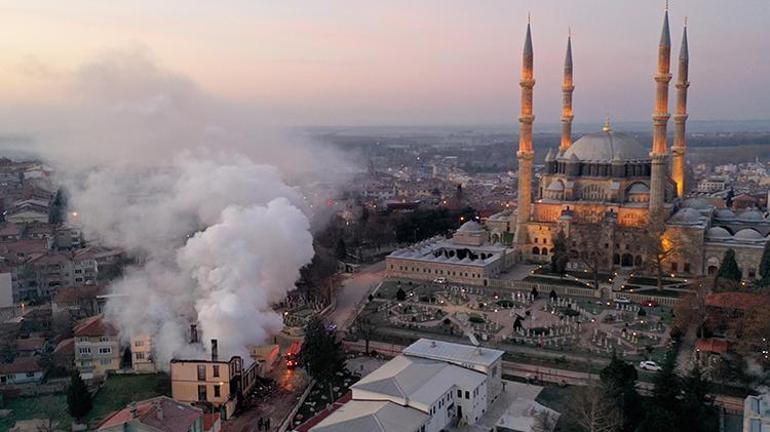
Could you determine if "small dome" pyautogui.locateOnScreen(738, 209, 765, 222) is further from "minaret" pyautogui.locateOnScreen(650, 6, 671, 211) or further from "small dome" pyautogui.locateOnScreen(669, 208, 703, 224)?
"minaret" pyautogui.locateOnScreen(650, 6, 671, 211)

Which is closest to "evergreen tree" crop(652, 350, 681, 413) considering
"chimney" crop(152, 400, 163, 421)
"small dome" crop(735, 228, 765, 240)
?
"chimney" crop(152, 400, 163, 421)

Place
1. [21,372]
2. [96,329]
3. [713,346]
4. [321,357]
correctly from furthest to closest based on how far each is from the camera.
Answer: [96,329], [21,372], [713,346], [321,357]

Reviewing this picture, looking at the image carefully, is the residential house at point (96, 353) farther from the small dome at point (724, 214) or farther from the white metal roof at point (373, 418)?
the small dome at point (724, 214)

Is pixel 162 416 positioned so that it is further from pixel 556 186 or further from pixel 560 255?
pixel 556 186

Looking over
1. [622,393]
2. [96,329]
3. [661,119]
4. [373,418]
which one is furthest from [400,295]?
[661,119]

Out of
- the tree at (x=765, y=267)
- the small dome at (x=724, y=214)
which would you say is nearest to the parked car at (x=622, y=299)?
the tree at (x=765, y=267)

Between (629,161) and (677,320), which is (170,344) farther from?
(629,161)

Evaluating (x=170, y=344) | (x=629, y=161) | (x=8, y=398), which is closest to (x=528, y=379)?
(x=170, y=344)
